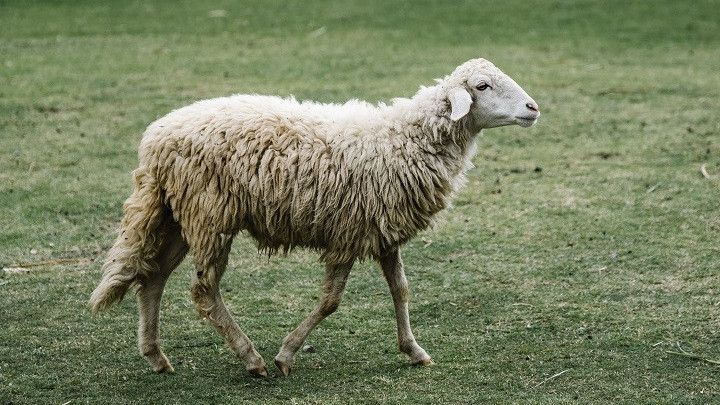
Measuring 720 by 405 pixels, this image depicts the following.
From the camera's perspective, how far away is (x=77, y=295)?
22.6 feet

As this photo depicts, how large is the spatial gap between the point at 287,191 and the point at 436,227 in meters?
0.87

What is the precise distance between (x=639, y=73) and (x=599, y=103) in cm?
142

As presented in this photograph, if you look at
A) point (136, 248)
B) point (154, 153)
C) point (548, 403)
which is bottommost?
point (548, 403)

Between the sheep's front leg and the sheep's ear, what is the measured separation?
78 cm

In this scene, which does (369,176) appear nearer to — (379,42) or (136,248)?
(136,248)

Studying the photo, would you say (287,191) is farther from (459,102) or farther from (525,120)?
(525,120)

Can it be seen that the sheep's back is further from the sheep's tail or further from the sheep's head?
the sheep's head

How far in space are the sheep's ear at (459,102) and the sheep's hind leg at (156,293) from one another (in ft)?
5.07

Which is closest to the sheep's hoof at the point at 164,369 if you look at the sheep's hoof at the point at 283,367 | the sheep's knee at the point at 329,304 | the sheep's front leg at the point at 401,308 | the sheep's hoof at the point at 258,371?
the sheep's hoof at the point at 258,371

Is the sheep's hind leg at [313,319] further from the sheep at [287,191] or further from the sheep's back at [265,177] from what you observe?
the sheep's back at [265,177]

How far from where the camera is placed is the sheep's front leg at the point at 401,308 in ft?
19.2

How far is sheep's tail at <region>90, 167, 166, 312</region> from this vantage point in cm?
577

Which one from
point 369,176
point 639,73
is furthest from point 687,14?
point 369,176

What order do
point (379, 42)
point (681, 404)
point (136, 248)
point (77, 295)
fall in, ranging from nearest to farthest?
1. point (681, 404)
2. point (136, 248)
3. point (77, 295)
4. point (379, 42)
